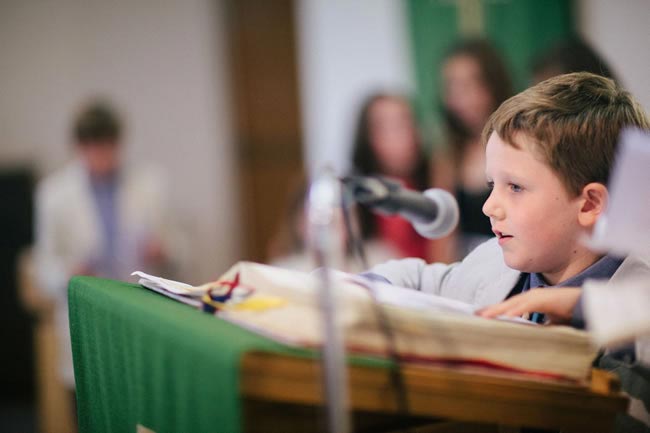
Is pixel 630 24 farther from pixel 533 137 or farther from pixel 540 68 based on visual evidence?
→ pixel 533 137

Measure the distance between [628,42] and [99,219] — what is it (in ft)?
8.69

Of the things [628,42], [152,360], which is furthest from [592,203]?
[628,42]

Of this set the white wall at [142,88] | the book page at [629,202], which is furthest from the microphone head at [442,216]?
the white wall at [142,88]

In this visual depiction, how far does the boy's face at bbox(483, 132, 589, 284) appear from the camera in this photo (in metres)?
1.12

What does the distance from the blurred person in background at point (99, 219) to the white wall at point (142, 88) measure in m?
0.88

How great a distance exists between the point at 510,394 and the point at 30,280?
10.8 feet

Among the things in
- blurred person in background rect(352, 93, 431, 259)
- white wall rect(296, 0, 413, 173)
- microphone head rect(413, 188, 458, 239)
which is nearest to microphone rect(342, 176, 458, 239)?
microphone head rect(413, 188, 458, 239)

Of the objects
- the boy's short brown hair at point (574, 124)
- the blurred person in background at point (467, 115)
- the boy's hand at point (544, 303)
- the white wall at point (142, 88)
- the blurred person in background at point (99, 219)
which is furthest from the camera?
the white wall at point (142, 88)

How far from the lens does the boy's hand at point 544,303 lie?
1.01 m

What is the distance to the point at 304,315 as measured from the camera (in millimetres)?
928

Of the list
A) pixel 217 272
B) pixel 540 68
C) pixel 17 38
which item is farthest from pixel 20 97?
pixel 540 68

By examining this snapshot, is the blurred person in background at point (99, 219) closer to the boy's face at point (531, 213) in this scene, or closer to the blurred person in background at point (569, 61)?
the blurred person in background at point (569, 61)

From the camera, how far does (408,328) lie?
91 cm

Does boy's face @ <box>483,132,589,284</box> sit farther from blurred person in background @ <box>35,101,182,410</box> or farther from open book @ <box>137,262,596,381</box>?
blurred person in background @ <box>35,101,182,410</box>
